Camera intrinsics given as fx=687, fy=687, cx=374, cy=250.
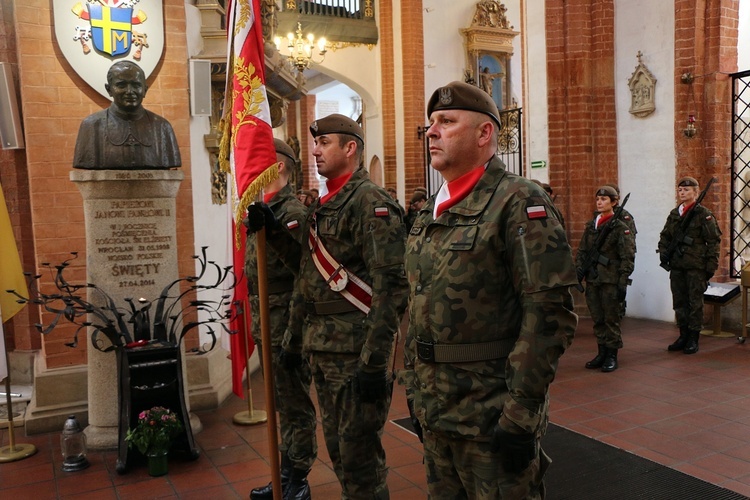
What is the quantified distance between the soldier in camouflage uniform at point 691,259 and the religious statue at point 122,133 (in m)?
5.44

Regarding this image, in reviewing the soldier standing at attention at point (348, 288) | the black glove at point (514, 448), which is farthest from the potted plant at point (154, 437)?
the black glove at point (514, 448)

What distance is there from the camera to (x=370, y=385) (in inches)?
111

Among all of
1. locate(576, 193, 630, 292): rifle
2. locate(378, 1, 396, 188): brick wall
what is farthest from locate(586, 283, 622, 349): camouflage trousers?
locate(378, 1, 396, 188): brick wall

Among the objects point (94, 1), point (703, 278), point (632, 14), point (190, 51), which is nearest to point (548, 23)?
point (632, 14)

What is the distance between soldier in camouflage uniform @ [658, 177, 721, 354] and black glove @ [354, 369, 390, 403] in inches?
214

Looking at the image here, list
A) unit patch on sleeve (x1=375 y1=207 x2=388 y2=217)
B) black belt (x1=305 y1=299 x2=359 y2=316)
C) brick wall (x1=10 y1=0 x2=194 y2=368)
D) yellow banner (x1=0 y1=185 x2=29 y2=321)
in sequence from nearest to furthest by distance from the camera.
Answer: unit patch on sleeve (x1=375 y1=207 x2=388 y2=217) → black belt (x1=305 y1=299 x2=359 y2=316) → yellow banner (x1=0 y1=185 x2=29 y2=321) → brick wall (x1=10 y1=0 x2=194 y2=368)

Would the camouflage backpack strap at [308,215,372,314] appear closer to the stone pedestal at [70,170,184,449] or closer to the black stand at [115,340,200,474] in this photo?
the black stand at [115,340,200,474]

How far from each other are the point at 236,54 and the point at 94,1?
8.74ft

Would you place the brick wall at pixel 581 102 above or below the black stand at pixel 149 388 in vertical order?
above

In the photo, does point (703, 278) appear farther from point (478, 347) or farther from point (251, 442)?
point (478, 347)

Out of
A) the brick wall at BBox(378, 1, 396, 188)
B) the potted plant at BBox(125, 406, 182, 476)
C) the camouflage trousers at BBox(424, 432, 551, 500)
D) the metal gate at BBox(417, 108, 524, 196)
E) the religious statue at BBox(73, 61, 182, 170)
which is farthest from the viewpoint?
the brick wall at BBox(378, 1, 396, 188)

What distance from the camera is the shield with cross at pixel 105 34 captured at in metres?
5.19

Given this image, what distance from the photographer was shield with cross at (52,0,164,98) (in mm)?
5188

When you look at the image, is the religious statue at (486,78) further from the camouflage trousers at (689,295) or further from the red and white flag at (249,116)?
the red and white flag at (249,116)
